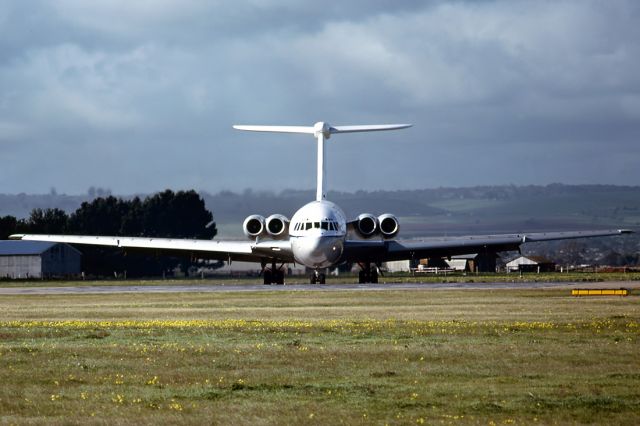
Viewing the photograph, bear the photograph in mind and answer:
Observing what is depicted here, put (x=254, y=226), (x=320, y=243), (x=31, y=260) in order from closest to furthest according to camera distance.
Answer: (x=320, y=243) < (x=254, y=226) < (x=31, y=260)

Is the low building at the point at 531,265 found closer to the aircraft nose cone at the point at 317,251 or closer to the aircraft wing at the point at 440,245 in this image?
the aircraft wing at the point at 440,245

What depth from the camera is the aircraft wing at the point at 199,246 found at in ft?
186

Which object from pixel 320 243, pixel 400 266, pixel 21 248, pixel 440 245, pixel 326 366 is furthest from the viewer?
pixel 400 266

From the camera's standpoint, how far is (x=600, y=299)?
38.2m

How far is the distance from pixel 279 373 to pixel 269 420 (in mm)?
4321

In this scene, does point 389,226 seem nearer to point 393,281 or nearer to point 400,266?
point 393,281

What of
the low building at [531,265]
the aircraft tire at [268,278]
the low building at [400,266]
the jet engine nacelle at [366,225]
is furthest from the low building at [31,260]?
the low building at [531,265]

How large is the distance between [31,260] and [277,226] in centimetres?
3450

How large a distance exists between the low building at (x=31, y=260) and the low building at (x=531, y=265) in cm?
4026

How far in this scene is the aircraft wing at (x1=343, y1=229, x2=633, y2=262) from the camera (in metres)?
57.5

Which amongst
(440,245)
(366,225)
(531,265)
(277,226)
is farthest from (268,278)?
(531,265)

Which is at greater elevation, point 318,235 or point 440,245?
point 318,235

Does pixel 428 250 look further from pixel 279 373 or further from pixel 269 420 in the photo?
pixel 269 420

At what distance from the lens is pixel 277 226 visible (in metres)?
59.3
